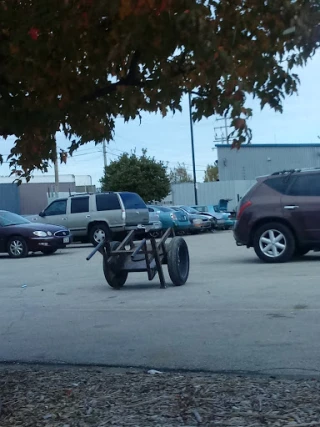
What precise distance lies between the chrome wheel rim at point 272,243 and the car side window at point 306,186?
2.88 ft

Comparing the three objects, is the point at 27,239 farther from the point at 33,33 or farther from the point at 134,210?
the point at 33,33

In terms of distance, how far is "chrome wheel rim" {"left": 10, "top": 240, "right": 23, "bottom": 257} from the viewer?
68.6ft

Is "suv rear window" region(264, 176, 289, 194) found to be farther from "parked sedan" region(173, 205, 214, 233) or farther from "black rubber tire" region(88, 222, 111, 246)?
"parked sedan" region(173, 205, 214, 233)

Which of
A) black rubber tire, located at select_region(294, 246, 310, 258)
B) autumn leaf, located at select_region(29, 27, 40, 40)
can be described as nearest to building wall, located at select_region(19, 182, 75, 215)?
black rubber tire, located at select_region(294, 246, 310, 258)

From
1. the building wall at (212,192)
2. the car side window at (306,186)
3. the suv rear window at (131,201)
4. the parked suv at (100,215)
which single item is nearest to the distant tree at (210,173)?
the building wall at (212,192)

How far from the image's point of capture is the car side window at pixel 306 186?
14352 mm

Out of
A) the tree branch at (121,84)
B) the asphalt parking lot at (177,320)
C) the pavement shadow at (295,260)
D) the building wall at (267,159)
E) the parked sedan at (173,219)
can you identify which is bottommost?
the asphalt parking lot at (177,320)

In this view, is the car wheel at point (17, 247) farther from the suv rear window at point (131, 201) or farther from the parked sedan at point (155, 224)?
the parked sedan at point (155, 224)

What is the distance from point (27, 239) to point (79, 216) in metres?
4.82

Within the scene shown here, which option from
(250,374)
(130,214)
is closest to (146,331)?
Answer: (250,374)

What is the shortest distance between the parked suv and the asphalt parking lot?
10.6 metres

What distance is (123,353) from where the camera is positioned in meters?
7.44

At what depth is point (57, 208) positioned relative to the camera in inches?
1027

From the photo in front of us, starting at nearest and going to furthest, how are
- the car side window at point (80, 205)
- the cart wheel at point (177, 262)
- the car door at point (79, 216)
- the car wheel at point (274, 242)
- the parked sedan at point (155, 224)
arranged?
the cart wheel at point (177, 262) → the car wheel at point (274, 242) → the car door at point (79, 216) → the car side window at point (80, 205) → the parked sedan at point (155, 224)
